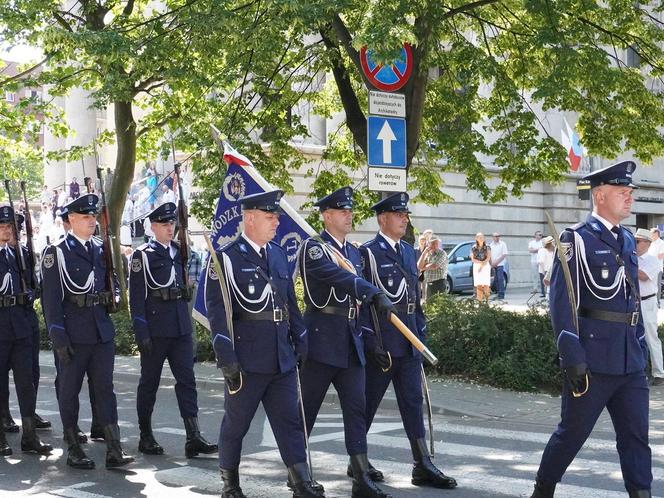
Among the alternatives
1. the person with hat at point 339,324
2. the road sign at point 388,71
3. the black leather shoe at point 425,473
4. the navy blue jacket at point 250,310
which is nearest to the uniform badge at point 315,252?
the person with hat at point 339,324

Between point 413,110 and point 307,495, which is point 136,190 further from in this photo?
point 307,495

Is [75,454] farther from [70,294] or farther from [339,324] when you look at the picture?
[339,324]

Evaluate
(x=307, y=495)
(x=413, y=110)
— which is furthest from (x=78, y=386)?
(x=413, y=110)

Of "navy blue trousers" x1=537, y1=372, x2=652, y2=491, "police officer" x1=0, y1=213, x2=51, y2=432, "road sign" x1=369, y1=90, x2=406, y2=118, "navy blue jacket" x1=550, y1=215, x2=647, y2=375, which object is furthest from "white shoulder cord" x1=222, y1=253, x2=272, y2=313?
"road sign" x1=369, y1=90, x2=406, y2=118

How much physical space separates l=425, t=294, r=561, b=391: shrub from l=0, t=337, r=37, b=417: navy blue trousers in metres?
5.35

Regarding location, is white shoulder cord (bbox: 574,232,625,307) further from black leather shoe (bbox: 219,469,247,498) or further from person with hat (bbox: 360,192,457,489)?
black leather shoe (bbox: 219,469,247,498)

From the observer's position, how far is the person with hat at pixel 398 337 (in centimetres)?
727

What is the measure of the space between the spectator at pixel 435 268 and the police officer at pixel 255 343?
38.2ft

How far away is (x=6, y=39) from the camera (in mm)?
16578

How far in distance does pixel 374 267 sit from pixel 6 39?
1121 cm

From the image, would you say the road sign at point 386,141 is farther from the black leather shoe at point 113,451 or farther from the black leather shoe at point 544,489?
the black leather shoe at point 544,489

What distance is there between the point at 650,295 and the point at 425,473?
21.8 ft

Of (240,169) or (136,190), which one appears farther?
(136,190)

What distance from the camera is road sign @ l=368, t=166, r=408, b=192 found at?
35.6ft
